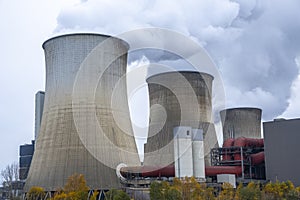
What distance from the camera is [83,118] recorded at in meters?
18.9

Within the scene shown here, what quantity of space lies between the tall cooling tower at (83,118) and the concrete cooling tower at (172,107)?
121 inches

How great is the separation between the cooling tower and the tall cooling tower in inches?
393

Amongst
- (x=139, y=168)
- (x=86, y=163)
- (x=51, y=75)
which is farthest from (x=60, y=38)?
(x=139, y=168)

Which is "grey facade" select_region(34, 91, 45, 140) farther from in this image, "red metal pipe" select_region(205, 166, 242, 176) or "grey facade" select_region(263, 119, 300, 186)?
"grey facade" select_region(263, 119, 300, 186)

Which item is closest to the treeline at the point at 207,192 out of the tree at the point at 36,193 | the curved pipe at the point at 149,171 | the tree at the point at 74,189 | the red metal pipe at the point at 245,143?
the curved pipe at the point at 149,171

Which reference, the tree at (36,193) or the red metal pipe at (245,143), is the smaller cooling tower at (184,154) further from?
the tree at (36,193)

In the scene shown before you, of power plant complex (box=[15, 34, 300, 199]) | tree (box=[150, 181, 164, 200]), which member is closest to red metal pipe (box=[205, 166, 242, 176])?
power plant complex (box=[15, 34, 300, 199])

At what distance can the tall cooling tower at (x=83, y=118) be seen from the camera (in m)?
18.7

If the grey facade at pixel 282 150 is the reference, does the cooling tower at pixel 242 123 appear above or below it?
above

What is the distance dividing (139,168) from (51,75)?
555cm

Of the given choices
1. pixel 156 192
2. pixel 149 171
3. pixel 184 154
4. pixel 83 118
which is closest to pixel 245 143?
pixel 184 154

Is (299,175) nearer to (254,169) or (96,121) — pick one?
(254,169)

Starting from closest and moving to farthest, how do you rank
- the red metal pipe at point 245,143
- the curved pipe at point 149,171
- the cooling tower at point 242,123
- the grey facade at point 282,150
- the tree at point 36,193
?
1. the tree at point 36,193
2. the curved pipe at point 149,171
3. the grey facade at point 282,150
4. the red metal pipe at point 245,143
5. the cooling tower at point 242,123

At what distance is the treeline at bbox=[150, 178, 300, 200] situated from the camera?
16.6 meters
